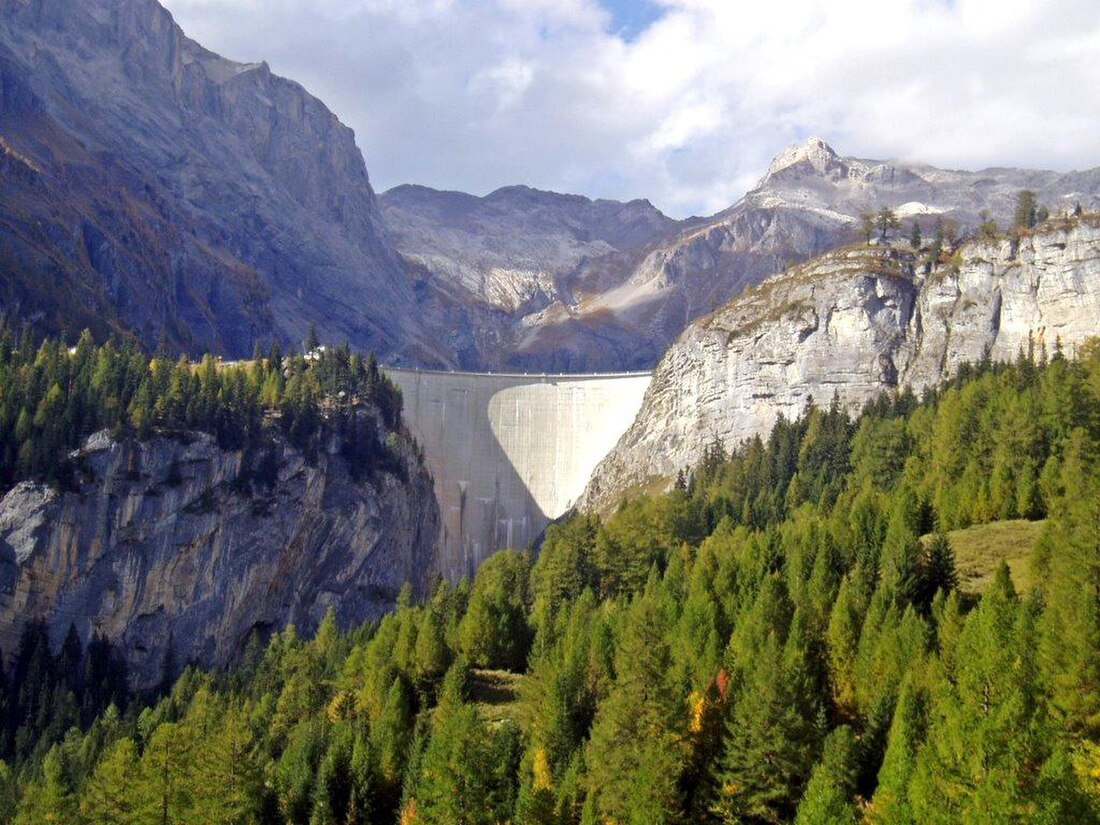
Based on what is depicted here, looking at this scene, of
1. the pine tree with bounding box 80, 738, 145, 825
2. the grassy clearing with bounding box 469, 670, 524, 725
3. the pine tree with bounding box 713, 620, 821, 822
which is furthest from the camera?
the grassy clearing with bounding box 469, 670, 524, 725

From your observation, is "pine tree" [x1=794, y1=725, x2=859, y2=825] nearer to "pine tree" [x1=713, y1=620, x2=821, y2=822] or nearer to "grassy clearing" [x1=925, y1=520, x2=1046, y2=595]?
"pine tree" [x1=713, y1=620, x2=821, y2=822]

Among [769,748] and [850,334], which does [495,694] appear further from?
[850,334]

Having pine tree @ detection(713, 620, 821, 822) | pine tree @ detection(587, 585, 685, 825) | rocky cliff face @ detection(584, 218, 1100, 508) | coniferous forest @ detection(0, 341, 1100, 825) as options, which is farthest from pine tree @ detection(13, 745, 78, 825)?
rocky cliff face @ detection(584, 218, 1100, 508)

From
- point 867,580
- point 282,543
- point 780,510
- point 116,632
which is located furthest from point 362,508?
point 867,580

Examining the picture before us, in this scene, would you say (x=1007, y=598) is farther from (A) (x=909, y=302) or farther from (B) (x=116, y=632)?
(A) (x=909, y=302)

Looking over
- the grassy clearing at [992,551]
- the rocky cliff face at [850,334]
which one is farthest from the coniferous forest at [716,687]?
the rocky cliff face at [850,334]
